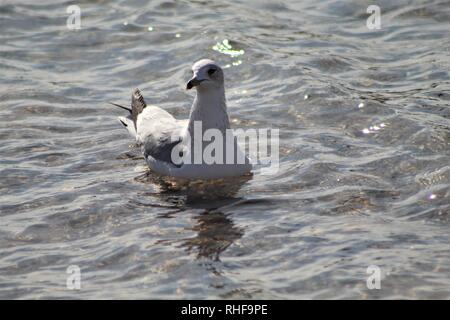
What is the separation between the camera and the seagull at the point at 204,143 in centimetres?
962

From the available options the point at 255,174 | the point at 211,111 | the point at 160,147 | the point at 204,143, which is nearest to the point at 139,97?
the point at 160,147

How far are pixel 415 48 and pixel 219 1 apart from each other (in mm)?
3416

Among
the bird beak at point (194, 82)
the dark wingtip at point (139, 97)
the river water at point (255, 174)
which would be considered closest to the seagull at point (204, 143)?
the bird beak at point (194, 82)

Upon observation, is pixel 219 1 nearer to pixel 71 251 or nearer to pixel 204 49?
pixel 204 49

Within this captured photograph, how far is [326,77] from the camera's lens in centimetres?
1226

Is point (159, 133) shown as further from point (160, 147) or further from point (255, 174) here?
point (255, 174)

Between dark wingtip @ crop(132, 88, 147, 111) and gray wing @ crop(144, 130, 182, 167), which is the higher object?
dark wingtip @ crop(132, 88, 147, 111)

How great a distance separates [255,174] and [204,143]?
668mm

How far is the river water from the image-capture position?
7.79 metres

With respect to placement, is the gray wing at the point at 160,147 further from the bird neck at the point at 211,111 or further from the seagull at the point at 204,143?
the bird neck at the point at 211,111

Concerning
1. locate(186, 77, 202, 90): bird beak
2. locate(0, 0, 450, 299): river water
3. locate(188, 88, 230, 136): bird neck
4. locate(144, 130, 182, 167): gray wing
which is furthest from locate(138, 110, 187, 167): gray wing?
locate(186, 77, 202, 90): bird beak

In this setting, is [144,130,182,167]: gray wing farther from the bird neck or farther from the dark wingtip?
the dark wingtip

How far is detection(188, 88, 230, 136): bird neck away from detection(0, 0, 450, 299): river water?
0.62 metres

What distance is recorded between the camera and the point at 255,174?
998cm
